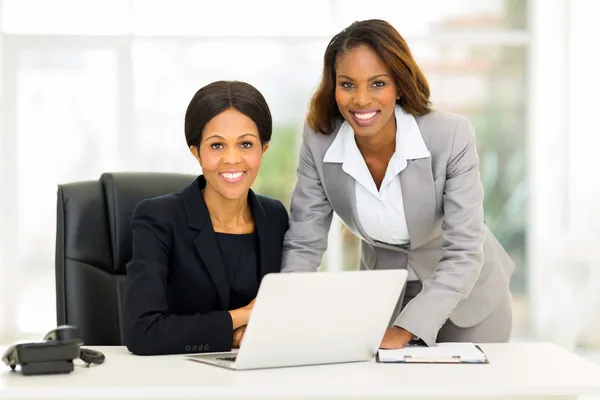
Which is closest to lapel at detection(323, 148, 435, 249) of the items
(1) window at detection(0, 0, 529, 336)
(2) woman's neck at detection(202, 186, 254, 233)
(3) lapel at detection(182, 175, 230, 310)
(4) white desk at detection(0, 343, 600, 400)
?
(2) woman's neck at detection(202, 186, 254, 233)

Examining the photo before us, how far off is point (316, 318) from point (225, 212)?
58cm

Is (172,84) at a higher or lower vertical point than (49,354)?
higher

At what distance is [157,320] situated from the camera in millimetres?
1854

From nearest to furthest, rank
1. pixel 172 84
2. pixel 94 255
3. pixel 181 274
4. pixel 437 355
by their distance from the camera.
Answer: pixel 437 355
pixel 181 274
pixel 94 255
pixel 172 84

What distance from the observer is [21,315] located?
623 cm

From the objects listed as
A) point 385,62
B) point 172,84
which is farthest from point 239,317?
point 172,84

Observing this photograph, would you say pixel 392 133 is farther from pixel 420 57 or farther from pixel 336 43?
pixel 420 57

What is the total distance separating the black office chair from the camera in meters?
2.13

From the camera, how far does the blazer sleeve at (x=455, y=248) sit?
195cm

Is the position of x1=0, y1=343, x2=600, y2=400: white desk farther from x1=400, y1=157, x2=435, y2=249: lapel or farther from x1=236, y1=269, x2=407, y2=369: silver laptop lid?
x1=400, y1=157, x2=435, y2=249: lapel

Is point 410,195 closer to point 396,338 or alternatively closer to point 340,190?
point 340,190

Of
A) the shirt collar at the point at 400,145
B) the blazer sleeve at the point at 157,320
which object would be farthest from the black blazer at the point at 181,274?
the shirt collar at the point at 400,145

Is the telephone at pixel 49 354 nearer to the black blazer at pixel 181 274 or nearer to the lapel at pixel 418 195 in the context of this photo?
the black blazer at pixel 181 274

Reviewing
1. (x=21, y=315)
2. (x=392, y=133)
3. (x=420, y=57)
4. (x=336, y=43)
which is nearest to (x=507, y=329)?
(x=392, y=133)
